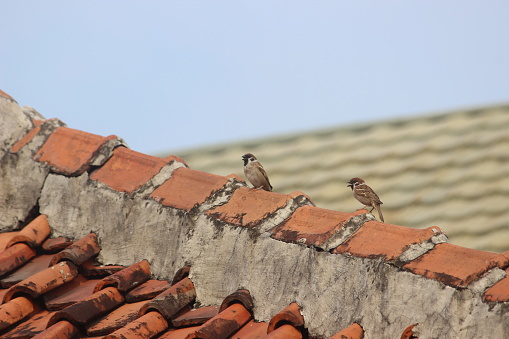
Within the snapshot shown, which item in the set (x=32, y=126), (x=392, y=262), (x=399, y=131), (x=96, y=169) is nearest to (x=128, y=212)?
(x=96, y=169)

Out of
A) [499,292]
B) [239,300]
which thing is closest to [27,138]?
[239,300]

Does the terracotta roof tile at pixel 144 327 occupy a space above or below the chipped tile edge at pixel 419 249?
below

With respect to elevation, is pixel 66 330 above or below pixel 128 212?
below

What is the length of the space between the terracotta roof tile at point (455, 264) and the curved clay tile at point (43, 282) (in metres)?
2.22

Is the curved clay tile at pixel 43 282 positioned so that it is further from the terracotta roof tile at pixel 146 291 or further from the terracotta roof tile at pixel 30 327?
the terracotta roof tile at pixel 146 291

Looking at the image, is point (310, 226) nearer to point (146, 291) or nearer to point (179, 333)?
point (179, 333)

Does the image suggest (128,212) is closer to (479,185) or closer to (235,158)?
(479,185)

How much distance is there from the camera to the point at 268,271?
14.8 ft

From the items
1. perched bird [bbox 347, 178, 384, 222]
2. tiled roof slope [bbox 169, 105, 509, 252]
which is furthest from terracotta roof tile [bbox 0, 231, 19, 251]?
tiled roof slope [bbox 169, 105, 509, 252]

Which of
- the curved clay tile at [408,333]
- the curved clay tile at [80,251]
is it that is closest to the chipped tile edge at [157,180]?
the curved clay tile at [80,251]

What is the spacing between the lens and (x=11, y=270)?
545 centimetres

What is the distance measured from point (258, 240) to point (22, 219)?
2.21m

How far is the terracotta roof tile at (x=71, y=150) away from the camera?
6004mm

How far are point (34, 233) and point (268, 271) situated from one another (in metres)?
2.00
